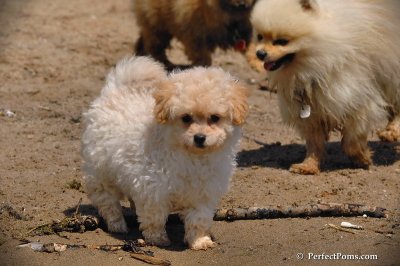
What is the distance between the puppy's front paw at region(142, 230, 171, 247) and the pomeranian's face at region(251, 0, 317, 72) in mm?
1753

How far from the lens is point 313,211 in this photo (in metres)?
4.89

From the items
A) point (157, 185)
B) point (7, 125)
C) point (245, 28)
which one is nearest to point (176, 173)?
point (157, 185)

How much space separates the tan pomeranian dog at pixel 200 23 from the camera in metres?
7.95

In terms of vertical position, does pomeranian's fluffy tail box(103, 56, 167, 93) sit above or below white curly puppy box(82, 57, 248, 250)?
above

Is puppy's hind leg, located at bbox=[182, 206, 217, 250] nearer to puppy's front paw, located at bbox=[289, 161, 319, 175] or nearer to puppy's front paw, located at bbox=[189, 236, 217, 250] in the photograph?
puppy's front paw, located at bbox=[189, 236, 217, 250]

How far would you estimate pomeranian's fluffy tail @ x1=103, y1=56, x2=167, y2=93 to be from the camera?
15.1 ft

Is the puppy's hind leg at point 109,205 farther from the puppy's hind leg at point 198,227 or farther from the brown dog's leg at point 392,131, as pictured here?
the brown dog's leg at point 392,131

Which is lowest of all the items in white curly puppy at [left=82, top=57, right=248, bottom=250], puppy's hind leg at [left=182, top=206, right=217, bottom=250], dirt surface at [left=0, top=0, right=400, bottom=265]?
dirt surface at [left=0, top=0, right=400, bottom=265]

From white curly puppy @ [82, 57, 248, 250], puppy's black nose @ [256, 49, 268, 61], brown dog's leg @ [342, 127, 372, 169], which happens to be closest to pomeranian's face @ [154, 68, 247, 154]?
white curly puppy @ [82, 57, 248, 250]

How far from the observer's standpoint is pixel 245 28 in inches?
323

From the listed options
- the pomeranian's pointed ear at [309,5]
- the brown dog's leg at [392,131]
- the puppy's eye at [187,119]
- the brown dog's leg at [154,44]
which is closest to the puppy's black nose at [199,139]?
the puppy's eye at [187,119]

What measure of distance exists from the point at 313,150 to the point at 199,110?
6.80ft

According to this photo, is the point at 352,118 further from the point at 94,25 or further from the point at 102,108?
the point at 94,25

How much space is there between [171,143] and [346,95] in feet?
6.27
